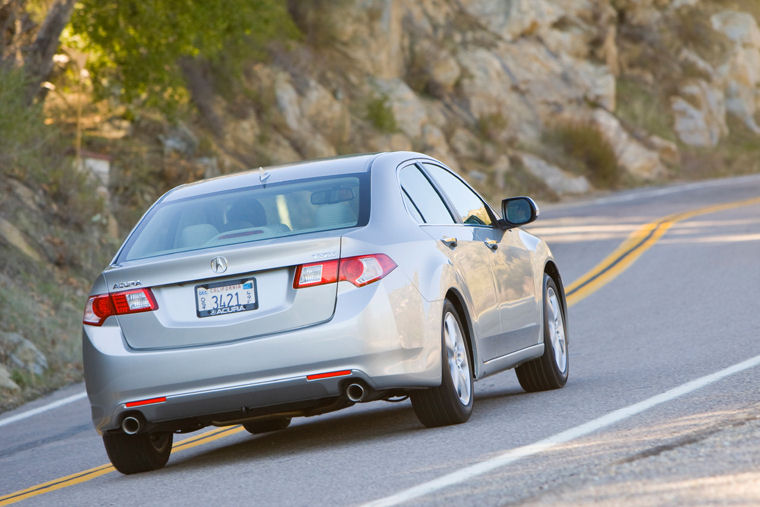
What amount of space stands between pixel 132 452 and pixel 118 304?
889mm

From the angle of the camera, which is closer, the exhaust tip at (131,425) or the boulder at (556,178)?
the exhaust tip at (131,425)

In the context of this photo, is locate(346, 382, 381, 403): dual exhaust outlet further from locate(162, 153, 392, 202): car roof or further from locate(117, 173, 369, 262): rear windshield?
locate(162, 153, 392, 202): car roof

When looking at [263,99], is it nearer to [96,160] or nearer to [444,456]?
[96,160]

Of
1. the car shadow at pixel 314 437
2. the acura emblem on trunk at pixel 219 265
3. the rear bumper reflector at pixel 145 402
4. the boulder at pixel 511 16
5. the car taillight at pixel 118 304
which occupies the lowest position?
the boulder at pixel 511 16

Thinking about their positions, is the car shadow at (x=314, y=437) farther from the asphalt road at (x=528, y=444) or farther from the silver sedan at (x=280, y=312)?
the silver sedan at (x=280, y=312)

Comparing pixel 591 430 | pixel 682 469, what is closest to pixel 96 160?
pixel 591 430

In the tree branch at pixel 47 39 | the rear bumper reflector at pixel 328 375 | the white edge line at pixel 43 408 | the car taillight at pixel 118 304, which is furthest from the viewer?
the tree branch at pixel 47 39

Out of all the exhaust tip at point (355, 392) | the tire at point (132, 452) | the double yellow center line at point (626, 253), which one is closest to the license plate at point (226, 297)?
the exhaust tip at point (355, 392)

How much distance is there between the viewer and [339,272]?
278 inches

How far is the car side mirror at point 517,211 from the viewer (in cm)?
897

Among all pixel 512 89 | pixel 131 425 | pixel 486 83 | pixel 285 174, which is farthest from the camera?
pixel 512 89

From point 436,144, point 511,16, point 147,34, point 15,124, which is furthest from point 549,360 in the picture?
point 511,16

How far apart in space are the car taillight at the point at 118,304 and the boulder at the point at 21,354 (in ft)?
18.7

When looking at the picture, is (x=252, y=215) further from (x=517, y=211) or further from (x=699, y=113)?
(x=699, y=113)
